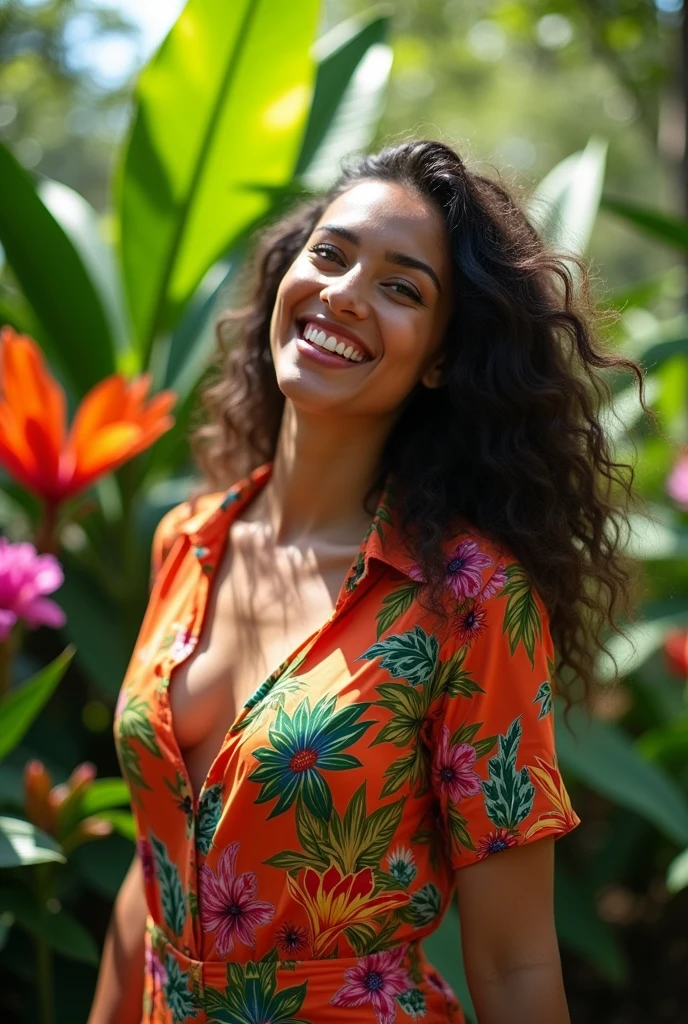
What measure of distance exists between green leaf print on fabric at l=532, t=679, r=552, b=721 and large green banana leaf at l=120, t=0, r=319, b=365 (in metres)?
1.37

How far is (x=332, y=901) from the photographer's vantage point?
1188 mm

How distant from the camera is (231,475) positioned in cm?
174

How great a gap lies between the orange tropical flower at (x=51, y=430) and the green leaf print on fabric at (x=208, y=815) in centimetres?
75

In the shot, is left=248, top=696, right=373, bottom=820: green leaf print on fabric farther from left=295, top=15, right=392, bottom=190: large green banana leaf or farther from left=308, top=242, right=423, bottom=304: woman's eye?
left=295, top=15, right=392, bottom=190: large green banana leaf

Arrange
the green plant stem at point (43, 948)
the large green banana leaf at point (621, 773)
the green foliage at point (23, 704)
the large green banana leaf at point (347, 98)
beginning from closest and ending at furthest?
the green foliage at point (23, 704)
the green plant stem at point (43, 948)
the large green banana leaf at point (621, 773)
the large green banana leaf at point (347, 98)

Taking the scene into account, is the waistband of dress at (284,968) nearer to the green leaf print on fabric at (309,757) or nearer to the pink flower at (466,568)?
the green leaf print on fabric at (309,757)

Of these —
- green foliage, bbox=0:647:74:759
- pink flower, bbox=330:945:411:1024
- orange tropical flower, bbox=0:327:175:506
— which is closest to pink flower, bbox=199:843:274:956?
pink flower, bbox=330:945:411:1024

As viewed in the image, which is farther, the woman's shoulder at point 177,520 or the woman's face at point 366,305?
the woman's shoulder at point 177,520

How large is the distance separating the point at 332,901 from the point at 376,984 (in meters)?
0.11

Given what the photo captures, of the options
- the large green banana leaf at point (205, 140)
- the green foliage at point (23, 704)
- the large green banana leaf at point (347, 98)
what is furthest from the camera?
the large green banana leaf at point (347, 98)

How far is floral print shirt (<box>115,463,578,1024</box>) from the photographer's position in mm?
1164

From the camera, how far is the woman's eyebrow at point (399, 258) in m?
1.31

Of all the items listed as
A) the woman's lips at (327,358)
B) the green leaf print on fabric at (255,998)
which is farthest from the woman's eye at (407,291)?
the green leaf print on fabric at (255,998)

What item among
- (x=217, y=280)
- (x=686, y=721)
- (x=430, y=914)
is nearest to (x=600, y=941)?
(x=686, y=721)
